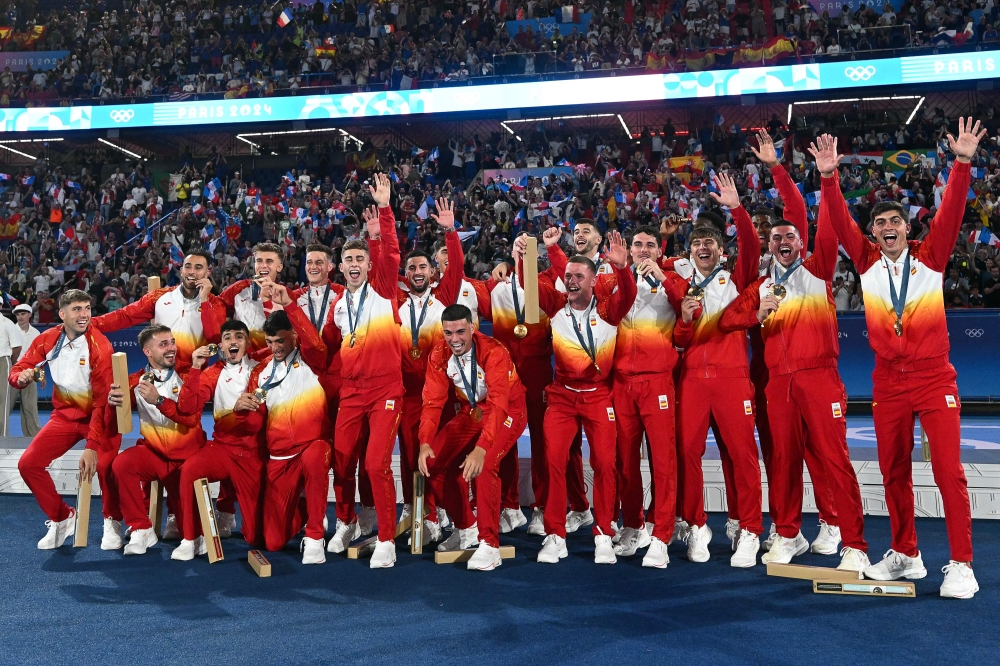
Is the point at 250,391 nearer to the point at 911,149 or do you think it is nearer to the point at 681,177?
the point at 681,177

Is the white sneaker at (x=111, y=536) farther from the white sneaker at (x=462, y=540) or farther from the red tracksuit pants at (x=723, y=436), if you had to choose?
the red tracksuit pants at (x=723, y=436)

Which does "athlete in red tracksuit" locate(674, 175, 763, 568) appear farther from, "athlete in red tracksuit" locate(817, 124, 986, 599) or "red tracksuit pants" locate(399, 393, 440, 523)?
"red tracksuit pants" locate(399, 393, 440, 523)

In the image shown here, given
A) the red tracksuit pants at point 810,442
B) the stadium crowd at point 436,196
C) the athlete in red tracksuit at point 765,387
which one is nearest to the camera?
the red tracksuit pants at point 810,442

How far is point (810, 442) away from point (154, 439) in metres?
5.05

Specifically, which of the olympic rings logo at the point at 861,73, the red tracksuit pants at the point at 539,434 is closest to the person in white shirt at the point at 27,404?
the red tracksuit pants at the point at 539,434

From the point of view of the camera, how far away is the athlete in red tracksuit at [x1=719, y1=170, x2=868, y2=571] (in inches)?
217

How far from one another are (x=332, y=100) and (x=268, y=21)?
19.1 feet

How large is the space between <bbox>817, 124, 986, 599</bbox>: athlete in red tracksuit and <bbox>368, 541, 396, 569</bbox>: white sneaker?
3188mm

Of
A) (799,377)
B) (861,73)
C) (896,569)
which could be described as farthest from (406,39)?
(896,569)

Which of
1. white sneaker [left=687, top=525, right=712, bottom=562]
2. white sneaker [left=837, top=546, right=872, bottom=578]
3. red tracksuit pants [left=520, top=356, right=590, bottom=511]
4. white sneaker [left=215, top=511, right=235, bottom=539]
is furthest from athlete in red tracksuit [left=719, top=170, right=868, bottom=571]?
white sneaker [left=215, top=511, right=235, bottom=539]

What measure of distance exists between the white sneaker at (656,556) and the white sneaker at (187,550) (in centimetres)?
337

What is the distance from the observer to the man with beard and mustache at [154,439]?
6.60m

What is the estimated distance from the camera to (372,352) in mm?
6324

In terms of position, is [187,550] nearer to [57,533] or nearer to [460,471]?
[57,533]
